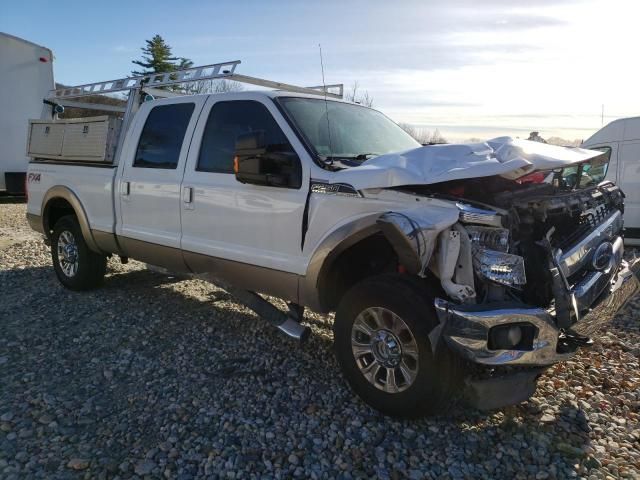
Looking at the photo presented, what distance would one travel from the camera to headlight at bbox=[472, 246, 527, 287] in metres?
2.91

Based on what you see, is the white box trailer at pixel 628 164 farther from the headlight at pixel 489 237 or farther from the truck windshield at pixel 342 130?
the headlight at pixel 489 237

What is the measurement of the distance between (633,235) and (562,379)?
5487 mm

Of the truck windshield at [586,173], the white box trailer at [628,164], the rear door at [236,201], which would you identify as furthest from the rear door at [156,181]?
the white box trailer at [628,164]

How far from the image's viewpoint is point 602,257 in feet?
11.6

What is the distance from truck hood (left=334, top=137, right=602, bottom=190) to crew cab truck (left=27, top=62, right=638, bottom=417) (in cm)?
1

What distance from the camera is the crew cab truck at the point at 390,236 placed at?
9.68 feet

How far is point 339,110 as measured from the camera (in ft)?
15.1

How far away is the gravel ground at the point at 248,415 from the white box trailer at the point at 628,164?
12.9ft

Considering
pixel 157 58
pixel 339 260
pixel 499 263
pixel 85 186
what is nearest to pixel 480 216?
pixel 499 263

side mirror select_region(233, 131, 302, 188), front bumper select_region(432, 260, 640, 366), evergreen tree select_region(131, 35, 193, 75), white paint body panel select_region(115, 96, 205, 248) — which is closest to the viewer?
front bumper select_region(432, 260, 640, 366)

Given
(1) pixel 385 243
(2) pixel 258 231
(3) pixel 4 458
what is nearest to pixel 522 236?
(1) pixel 385 243

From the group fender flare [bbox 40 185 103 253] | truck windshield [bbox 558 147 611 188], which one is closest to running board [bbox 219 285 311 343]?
truck windshield [bbox 558 147 611 188]

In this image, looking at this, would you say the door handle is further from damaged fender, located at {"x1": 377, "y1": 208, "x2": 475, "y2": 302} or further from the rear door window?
damaged fender, located at {"x1": 377, "y1": 208, "x2": 475, "y2": 302}

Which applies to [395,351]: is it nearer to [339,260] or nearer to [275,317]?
[339,260]
